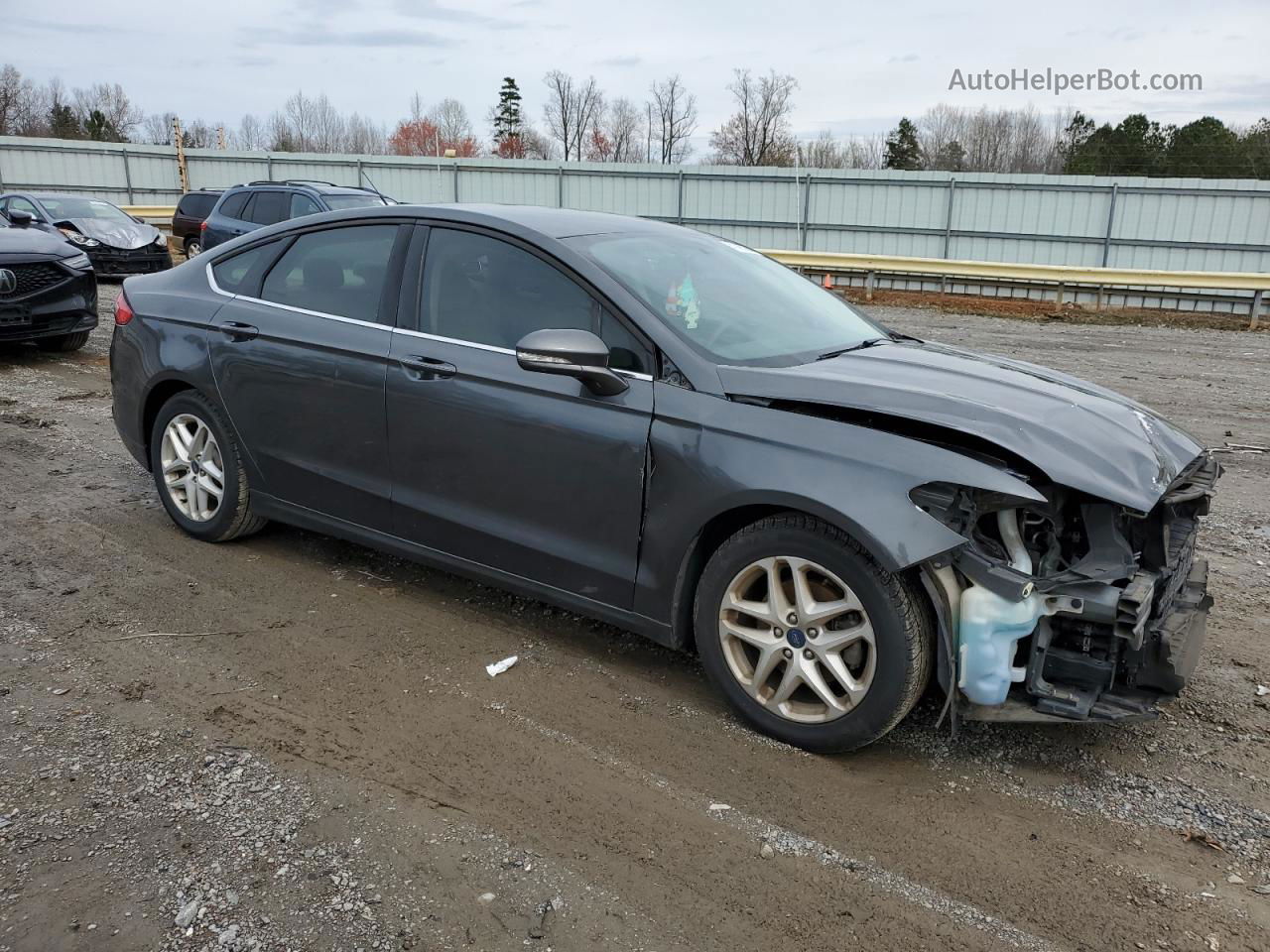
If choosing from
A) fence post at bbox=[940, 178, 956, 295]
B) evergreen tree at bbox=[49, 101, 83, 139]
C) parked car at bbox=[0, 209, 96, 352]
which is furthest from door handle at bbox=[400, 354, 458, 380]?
evergreen tree at bbox=[49, 101, 83, 139]

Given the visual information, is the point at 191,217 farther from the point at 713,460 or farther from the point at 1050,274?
the point at 713,460

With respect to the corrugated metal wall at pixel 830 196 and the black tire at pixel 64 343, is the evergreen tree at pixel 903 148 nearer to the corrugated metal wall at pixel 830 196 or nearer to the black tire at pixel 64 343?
the corrugated metal wall at pixel 830 196

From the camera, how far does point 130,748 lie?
324 centimetres

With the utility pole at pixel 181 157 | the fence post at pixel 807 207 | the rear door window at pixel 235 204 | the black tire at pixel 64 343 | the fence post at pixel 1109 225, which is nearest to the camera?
the black tire at pixel 64 343

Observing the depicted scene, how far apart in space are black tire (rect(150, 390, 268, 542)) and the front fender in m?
2.38

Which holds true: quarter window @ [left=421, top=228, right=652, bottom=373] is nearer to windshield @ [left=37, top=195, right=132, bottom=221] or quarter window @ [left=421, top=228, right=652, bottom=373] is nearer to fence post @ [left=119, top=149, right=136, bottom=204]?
windshield @ [left=37, top=195, right=132, bottom=221]

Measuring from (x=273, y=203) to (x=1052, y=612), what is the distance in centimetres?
1486

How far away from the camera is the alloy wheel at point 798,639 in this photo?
3.13 m

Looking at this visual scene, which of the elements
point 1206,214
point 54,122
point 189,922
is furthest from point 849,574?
point 54,122

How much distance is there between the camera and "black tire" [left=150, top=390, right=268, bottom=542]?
4.82 metres

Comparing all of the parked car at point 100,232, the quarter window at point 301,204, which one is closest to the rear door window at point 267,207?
the quarter window at point 301,204

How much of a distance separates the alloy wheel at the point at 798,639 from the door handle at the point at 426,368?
1.46m

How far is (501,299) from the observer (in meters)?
3.93

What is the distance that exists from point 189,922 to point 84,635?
6.63ft
